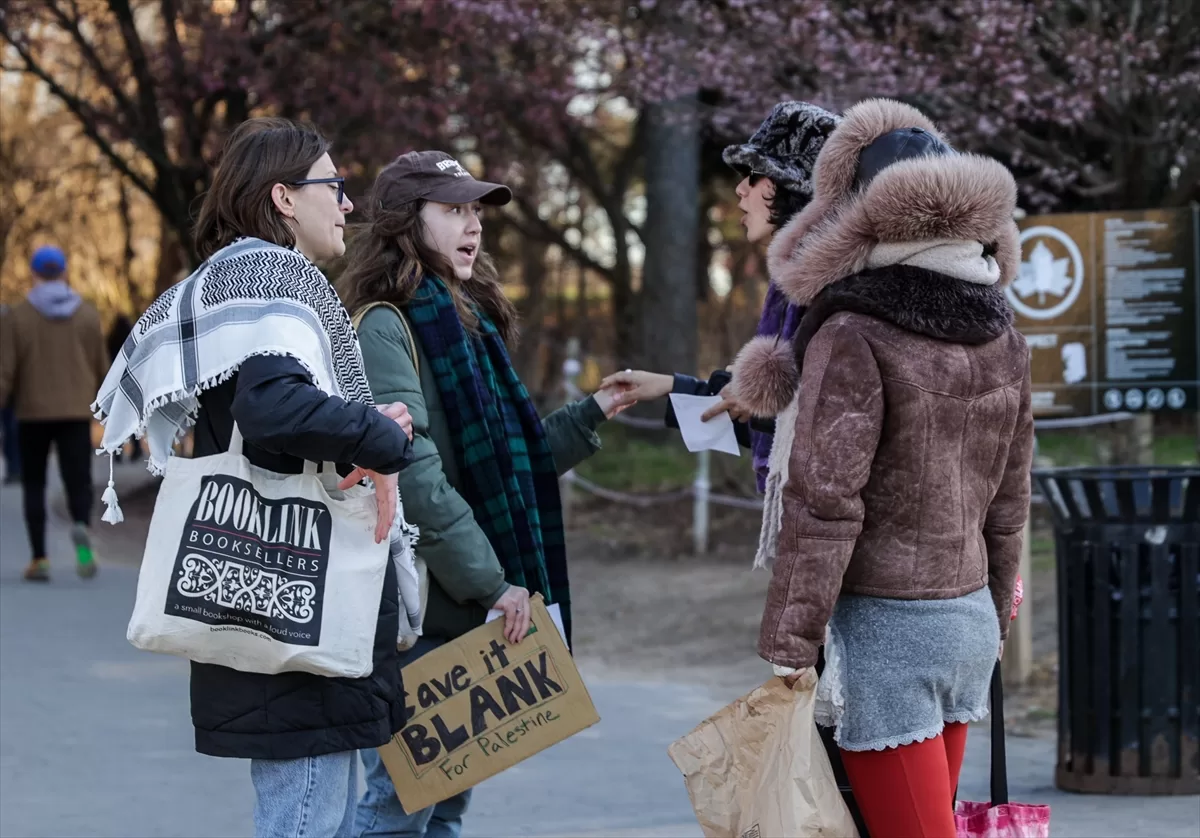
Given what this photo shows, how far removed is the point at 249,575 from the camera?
2.96 metres

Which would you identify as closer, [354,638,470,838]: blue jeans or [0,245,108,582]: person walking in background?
[354,638,470,838]: blue jeans

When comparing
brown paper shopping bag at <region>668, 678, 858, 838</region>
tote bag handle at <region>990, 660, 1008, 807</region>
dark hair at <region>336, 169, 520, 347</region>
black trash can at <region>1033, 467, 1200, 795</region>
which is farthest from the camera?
black trash can at <region>1033, 467, 1200, 795</region>

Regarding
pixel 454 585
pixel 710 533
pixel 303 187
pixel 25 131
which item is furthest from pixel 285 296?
pixel 25 131

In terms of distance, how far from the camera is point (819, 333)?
3.01 metres

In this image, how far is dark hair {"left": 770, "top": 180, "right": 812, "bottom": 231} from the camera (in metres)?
3.57

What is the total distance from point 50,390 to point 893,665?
24.9 ft

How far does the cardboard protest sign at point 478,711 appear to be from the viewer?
3635 millimetres

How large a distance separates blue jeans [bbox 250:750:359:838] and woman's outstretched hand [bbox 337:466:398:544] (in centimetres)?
47

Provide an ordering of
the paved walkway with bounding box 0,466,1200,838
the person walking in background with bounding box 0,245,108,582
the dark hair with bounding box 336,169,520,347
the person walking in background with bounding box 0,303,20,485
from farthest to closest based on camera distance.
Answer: the person walking in background with bounding box 0,303,20,485, the person walking in background with bounding box 0,245,108,582, the paved walkway with bounding box 0,466,1200,838, the dark hair with bounding box 336,169,520,347

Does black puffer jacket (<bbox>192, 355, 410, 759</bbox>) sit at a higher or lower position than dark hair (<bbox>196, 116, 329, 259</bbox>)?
lower

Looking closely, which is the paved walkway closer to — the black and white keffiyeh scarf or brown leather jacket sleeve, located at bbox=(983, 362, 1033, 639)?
brown leather jacket sleeve, located at bbox=(983, 362, 1033, 639)

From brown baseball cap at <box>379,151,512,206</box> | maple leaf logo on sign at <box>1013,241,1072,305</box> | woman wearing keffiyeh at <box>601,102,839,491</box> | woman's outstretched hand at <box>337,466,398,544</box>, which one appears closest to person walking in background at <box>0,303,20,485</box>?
maple leaf logo on sign at <box>1013,241,1072,305</box>

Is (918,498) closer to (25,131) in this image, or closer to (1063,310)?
(1063,310)

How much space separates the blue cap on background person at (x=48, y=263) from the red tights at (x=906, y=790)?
26.7 feet
